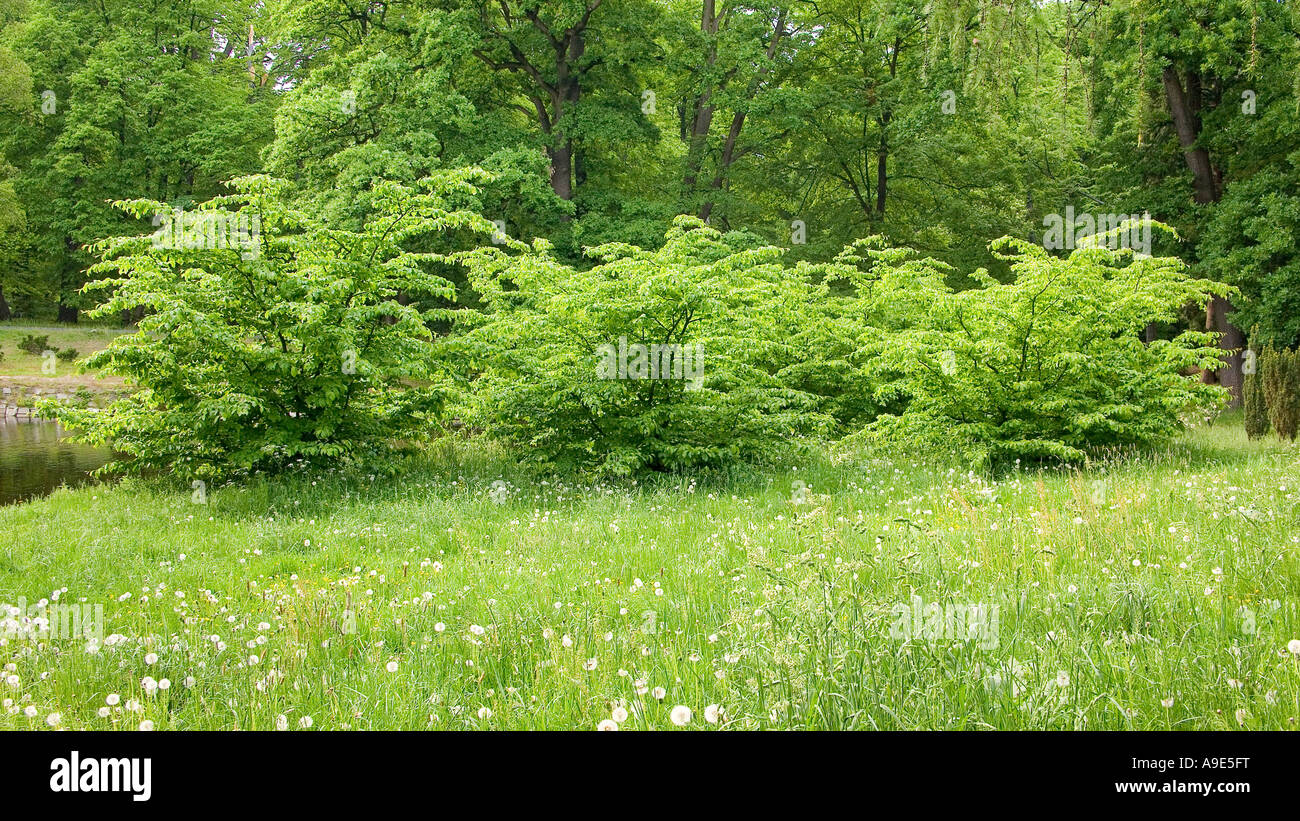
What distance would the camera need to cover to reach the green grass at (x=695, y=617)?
2.90m

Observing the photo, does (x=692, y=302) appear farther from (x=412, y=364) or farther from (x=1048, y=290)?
(x=1048, y=290)

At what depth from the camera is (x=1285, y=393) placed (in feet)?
42.2

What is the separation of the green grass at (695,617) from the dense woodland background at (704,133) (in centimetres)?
1281

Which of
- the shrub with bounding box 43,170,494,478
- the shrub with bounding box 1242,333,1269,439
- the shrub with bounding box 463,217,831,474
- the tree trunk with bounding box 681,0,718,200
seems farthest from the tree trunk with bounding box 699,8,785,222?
the shrub with bounding box 43,170,494,478

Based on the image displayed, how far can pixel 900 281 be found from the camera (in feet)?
52.9

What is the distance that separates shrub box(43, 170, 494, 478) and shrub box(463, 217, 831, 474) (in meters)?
1.19

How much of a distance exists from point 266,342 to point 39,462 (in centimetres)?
986

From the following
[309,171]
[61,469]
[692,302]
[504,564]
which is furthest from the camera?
[309,171]

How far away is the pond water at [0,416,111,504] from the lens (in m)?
13.7

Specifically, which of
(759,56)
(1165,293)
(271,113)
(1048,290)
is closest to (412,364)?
(1048,290)

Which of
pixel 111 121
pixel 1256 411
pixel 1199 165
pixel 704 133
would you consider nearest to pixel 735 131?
pixel 704 133

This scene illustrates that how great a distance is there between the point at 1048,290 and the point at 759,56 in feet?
54.3

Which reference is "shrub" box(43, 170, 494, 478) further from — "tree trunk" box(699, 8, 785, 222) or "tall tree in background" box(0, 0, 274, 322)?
"tall tree in background" box(0, 0, 274, 322)

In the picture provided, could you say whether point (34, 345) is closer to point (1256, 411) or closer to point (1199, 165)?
point (1256, 411)
